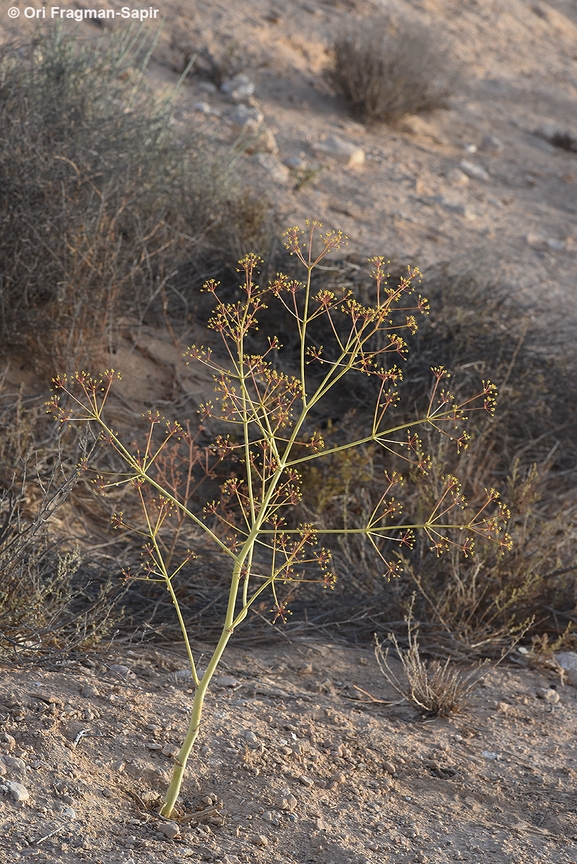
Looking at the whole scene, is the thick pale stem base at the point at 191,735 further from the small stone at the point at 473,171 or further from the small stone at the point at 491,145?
the small stone at the point at 491,145

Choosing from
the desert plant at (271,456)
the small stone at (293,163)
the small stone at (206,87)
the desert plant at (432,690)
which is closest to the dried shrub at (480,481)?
the desert plant at (271,456)

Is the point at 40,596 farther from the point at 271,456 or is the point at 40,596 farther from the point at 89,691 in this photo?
the point at 271,456

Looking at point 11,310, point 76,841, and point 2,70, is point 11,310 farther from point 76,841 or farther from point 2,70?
Answer: point 76,841

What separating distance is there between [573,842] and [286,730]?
929 millimetres

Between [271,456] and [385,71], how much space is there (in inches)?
339

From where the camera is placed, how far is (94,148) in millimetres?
5348

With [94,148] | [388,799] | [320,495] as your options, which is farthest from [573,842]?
[94,148]

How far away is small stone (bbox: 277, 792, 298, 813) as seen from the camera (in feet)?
8.69

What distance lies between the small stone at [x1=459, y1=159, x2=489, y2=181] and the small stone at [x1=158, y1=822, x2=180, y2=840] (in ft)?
28.7

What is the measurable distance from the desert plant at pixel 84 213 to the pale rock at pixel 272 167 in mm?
1801

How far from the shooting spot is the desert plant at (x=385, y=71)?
10109 mm

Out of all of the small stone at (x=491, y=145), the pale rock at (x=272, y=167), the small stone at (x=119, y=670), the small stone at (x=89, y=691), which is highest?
the small stone at (x=491, y=145)

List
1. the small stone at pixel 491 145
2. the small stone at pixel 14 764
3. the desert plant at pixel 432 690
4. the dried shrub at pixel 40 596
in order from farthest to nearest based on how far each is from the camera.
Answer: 1. the small stone at pixel 491 145
2. the desert plant at pixel 432 690
3. the dried shrub at pixel 40 596
4. the small stone at pixel 14 764

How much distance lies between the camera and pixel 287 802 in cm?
266
